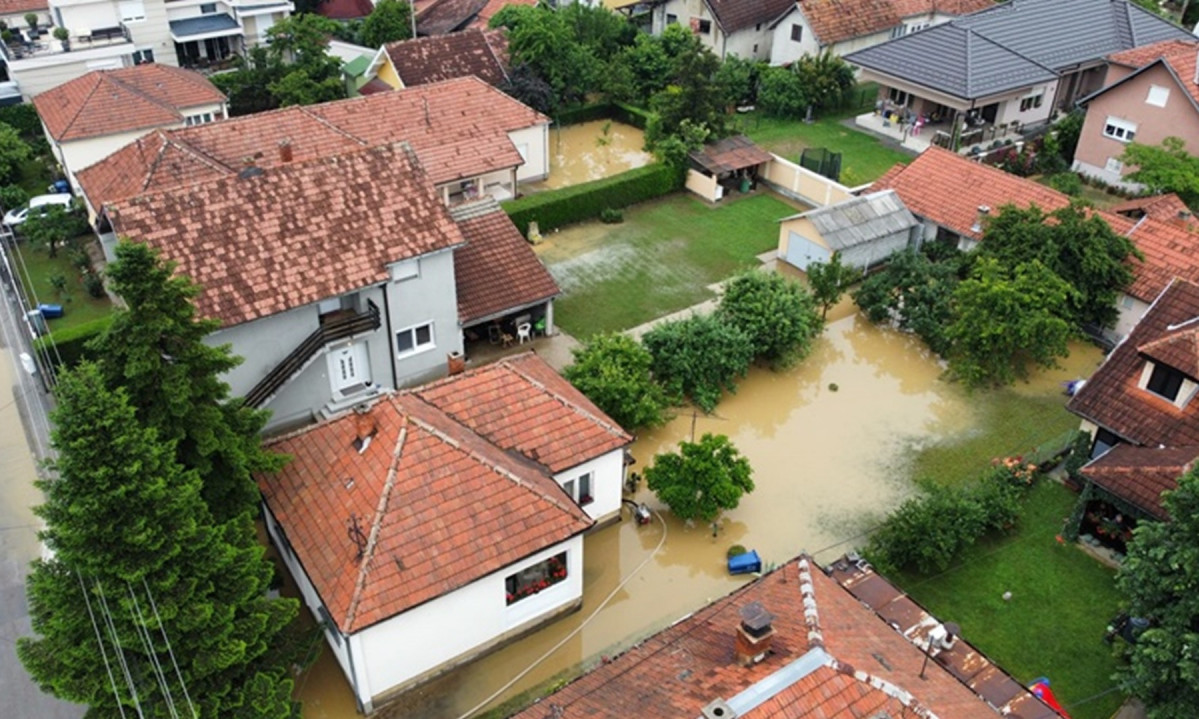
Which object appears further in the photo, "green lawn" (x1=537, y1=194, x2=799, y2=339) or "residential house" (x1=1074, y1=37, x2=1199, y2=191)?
"residential house" (x1=1074, y1=37, x2=1199, y2=191)

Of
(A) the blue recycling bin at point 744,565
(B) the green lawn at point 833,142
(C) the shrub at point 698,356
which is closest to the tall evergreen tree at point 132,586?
(A) the blue recycling bin at point 744,565

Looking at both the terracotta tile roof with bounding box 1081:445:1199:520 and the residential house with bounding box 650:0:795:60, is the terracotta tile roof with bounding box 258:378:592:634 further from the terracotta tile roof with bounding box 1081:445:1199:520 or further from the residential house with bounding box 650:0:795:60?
the residential house with bounding box 650:0:795:60

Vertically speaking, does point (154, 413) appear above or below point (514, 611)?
above

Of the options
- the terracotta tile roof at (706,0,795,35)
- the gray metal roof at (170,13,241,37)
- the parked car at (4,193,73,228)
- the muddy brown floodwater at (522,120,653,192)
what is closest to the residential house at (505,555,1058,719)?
the muddy brown floodwater at (522,120,653,192)

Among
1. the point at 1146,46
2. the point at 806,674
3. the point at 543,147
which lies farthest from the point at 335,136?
the point at 1146,46

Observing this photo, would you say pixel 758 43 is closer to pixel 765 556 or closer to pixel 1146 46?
pixel 1146 46

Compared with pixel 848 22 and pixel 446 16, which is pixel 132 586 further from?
pixel 848 22
